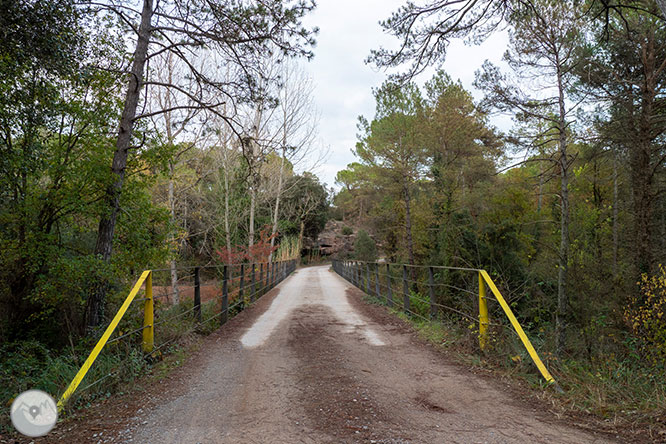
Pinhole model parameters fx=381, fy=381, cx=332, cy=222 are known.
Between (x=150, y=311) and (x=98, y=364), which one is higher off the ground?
(x=150, y=311)

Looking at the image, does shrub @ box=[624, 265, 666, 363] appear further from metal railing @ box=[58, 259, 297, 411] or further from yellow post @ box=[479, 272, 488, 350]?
metal railing @ box=[58, 259, 297, 411]

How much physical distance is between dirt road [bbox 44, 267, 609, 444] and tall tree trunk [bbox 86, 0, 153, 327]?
2.13 m

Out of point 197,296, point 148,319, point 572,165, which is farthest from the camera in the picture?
point 572,165

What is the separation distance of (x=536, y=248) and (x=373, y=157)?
8447 mm

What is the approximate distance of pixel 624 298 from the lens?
864 centimetres

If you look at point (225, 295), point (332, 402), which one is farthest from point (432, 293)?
point (225, 295)

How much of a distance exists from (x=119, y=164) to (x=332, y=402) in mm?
5317

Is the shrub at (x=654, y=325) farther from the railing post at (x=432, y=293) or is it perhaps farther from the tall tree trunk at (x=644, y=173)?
the railing post at (x=432, y=293)

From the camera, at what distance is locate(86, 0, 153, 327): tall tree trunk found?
6.12 meters

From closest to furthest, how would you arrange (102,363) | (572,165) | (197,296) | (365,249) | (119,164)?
(102,363) < (197,296) < (119,164) < (572,165) < (365,249)

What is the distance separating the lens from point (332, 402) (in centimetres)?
314

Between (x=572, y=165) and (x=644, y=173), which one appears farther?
(x=572, y=165)

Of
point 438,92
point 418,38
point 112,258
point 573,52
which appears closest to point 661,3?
point 418,38

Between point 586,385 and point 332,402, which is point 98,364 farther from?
point 586,385
